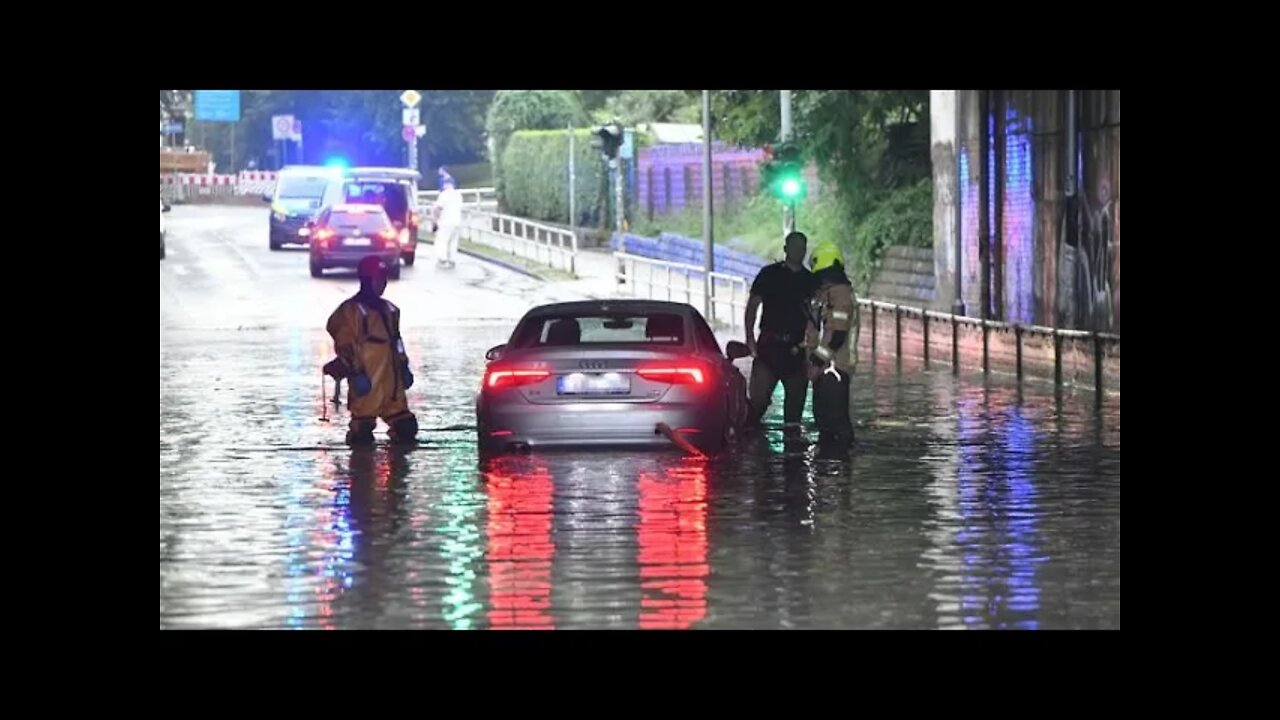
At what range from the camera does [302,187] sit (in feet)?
213

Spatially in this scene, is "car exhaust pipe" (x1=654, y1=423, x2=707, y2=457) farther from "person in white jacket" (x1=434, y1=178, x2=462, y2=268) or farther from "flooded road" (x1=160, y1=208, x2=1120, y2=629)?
"person in white jacket" (x1=434, y1=178, x2=462, y2=268)

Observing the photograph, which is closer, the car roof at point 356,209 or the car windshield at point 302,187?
the car roof at point 356,209

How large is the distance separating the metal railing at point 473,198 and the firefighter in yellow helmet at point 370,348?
56.2m

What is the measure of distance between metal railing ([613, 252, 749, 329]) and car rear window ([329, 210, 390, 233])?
4.65 m

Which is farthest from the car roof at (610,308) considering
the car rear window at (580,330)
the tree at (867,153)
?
the tree at (867,153)

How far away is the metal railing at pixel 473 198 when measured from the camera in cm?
8369

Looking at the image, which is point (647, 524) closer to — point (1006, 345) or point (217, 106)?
point (1006, 345)

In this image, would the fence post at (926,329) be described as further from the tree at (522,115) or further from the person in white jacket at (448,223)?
the tree at (522,115)

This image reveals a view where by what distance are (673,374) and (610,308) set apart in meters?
0.94

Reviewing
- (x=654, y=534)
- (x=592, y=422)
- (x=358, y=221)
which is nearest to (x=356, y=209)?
(x=358, y=221)
